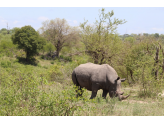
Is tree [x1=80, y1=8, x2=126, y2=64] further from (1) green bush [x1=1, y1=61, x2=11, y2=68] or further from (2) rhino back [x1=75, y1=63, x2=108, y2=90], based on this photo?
(1) green bush [x1=1, y1=61, x2=11, y2=68]

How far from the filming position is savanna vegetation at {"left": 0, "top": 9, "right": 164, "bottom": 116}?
706 centimetres

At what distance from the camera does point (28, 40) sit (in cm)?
4575

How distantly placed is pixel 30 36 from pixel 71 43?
17147 millimetres

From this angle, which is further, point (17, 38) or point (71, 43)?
point (71, 43)

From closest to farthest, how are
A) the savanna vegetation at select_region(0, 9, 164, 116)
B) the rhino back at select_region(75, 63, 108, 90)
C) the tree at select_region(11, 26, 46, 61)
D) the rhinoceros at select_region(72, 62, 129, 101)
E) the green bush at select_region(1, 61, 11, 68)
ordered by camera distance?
1. the savanna vegetation at select_region(0, 9, 164, 116)
2. the rhinoceros at select_region(72, 62, 129, 101)
3. the rhino back at select_region(75, 63, 108, 90)
4. the green bush at select_region(1, 61, 11, 68)
5. the tree at select_region(11, 26, 46, 61)

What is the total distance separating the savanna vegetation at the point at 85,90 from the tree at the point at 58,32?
34.3 feet

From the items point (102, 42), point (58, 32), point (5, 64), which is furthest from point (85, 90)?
point (58, 32)

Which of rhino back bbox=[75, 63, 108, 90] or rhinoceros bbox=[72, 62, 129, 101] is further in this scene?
rhino back bbox=[75, 63, 108, 90]

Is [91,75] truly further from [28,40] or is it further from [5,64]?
[28,40]

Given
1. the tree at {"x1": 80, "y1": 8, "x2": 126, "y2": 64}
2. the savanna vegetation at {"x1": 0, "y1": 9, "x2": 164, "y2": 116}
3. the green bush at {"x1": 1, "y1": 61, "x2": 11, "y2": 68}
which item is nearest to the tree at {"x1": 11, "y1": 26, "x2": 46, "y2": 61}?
the savanna vegetation at {"x1": 0, "y1": 9, "x2": 164, "y2": 116}
